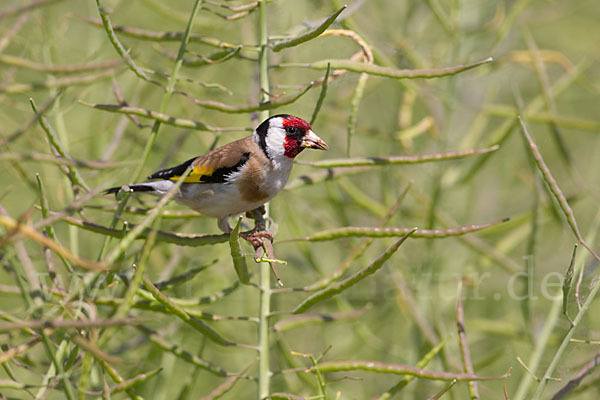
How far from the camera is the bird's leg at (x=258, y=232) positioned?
2705mm

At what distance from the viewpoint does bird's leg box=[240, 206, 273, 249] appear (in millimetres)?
2705

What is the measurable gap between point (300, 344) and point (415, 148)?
163 centimetres

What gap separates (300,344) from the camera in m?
4.99

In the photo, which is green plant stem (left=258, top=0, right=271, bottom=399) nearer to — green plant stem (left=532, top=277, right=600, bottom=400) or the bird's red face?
the bird's red face

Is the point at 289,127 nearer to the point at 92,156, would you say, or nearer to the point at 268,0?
the point at 268,0

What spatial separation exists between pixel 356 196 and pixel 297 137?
0.50 m

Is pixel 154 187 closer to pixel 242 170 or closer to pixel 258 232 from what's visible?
pixel 242 170

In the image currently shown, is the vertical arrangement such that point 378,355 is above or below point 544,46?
below

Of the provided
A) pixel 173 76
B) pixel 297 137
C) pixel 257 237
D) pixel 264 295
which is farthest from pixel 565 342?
pixel 297 137

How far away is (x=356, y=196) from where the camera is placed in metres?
3.57

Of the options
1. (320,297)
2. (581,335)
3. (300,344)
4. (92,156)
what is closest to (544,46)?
(300,344)

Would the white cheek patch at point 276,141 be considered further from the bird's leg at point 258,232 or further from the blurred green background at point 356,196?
the bird's leg at point 258,232

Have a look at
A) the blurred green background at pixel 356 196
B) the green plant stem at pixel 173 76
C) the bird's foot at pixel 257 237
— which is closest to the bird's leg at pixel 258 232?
the bird's foot at pixel 257 237

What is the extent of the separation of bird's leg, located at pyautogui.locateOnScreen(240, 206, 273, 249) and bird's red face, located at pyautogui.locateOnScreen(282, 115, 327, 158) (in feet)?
0.99
